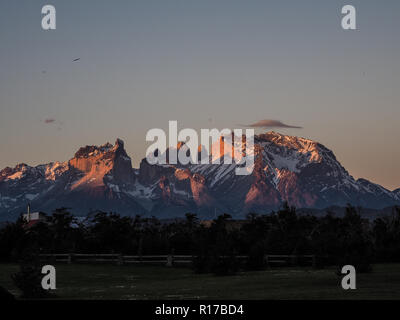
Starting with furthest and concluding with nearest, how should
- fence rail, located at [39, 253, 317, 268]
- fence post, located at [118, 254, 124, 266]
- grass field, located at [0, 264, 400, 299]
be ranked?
fence post, located at [118, 254, 124, 266] < fence rail, located at [39, 253, 317, 268] < grass field, located at [0, 264, 400, 299]

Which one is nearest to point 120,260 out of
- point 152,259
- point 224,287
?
point 152,259

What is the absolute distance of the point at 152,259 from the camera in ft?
239

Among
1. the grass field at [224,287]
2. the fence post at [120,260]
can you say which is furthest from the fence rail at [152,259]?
the grass field at [224,287]

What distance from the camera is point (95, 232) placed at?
8619cm

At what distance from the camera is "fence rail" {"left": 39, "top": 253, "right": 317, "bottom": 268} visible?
64812 millimetres

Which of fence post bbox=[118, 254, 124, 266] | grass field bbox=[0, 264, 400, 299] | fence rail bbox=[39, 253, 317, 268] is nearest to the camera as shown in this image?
grass field bbox=[0, 264, 400, 299]

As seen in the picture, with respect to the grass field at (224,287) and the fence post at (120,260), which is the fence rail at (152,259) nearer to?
the fence post at (120,260)

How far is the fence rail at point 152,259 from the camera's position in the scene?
64.8 metres

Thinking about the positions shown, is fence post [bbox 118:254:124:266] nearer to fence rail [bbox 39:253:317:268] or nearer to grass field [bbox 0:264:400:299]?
fence rail [bbox 39:253:317:268]

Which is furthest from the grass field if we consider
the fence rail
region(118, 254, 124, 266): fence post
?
region(118, 254, 124, 266): fence post

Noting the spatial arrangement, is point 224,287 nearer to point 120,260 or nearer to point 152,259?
point 120,260
